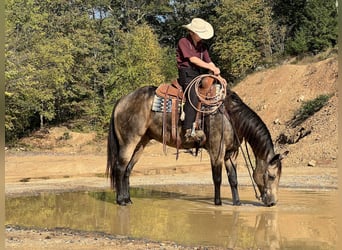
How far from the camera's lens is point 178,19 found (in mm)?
55125

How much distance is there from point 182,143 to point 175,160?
12992mm

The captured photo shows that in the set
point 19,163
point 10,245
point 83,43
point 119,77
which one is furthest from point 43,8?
point 10,245

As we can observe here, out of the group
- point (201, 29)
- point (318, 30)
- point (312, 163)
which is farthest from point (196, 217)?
point (318, 30)

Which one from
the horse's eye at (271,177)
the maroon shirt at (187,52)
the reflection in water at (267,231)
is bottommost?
the reflection in water at (267,231)

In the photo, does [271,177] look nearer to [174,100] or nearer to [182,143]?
[182,143]

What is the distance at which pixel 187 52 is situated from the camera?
9727 millimetres

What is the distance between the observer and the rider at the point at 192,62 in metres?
9.67

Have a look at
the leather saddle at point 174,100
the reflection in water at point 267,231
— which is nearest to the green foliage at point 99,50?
the leather saddle at point 174,100

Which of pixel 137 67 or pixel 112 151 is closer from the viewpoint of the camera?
pixel 112 151

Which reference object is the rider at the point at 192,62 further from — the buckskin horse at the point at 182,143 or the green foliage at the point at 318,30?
the green foliage at the point at 318,30

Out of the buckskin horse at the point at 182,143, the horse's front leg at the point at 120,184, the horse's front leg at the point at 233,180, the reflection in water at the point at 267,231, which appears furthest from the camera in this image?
the horse's front leg at the point at 120,184

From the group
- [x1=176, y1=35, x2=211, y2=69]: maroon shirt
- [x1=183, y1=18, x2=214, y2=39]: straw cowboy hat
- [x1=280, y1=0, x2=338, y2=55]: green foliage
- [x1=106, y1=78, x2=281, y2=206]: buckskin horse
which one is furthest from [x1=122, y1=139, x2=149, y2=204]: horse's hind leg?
[x1=280, y1=0, x2=338, y2=55]: green foliage

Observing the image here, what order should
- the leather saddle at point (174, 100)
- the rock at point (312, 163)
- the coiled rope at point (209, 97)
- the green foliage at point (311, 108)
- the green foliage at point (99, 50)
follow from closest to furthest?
the coiled rope at point (209, 97) < the leather saddle at point (174, 100) < the rock at point (312, 163) < the green foliage at point (311, 108) < the green foliage at point (99, 50)

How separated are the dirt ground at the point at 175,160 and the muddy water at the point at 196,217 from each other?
30.3 inches
